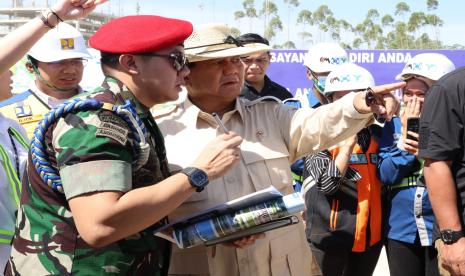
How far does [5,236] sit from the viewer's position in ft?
9.03

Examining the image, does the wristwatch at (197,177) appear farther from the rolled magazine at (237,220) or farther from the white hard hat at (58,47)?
→ the white hard hat at (58,47)

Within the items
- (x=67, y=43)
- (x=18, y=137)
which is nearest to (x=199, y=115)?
(x=18, y=137)

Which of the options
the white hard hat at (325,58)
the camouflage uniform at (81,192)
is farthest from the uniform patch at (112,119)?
the white hard hat at (325,58)

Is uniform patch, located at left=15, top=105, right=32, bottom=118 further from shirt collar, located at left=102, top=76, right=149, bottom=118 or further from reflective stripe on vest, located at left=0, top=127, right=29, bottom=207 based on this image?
shirt collar, located at left=102, top=76, right=149, bottom=118

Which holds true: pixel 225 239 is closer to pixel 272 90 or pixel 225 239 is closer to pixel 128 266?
pixel 128 266

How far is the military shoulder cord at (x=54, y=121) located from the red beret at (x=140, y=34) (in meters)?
0.21

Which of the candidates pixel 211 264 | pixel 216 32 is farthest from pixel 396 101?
pixel 211 264

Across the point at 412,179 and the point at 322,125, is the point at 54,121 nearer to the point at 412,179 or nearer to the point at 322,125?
the point at 322,125

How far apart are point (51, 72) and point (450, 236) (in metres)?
2.72

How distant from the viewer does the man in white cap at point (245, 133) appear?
267cm

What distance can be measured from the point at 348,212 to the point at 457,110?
128 centimetres

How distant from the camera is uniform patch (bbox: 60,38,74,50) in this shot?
430cm

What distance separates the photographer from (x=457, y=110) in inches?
119

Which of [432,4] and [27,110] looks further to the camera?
[432,4]
